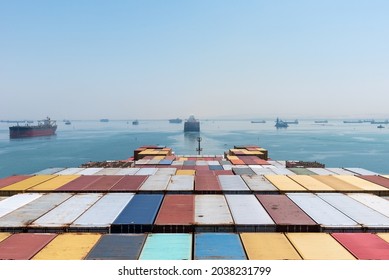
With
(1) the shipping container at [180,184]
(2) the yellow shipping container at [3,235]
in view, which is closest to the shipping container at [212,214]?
(1) the shipping container at [180,184]

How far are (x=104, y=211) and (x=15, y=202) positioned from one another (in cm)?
929

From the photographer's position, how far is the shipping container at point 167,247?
1598 centimetres

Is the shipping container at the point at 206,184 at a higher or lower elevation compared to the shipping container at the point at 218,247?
higher

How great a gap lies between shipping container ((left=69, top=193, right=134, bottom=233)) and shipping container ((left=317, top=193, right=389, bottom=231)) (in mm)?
18181

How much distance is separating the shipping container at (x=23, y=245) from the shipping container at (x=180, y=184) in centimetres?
1396

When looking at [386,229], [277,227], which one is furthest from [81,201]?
[386,229]

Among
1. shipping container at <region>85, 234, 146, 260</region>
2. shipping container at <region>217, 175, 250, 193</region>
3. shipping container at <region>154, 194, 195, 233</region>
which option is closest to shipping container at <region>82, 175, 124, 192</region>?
shipping container at <region>154, 194, 195, 233</region>

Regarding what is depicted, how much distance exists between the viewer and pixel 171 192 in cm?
3039

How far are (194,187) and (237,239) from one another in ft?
43.9

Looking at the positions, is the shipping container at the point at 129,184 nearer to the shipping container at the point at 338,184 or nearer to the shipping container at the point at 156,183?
the shipping container at the point at 156,183

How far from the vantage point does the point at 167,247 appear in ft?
56.3

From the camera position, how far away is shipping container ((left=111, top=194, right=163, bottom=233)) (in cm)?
2028

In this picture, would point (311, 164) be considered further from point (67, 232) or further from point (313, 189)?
point (67, 232)

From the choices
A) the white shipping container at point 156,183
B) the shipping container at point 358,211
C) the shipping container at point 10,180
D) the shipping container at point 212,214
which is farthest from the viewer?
the shipping container at point 10,180
